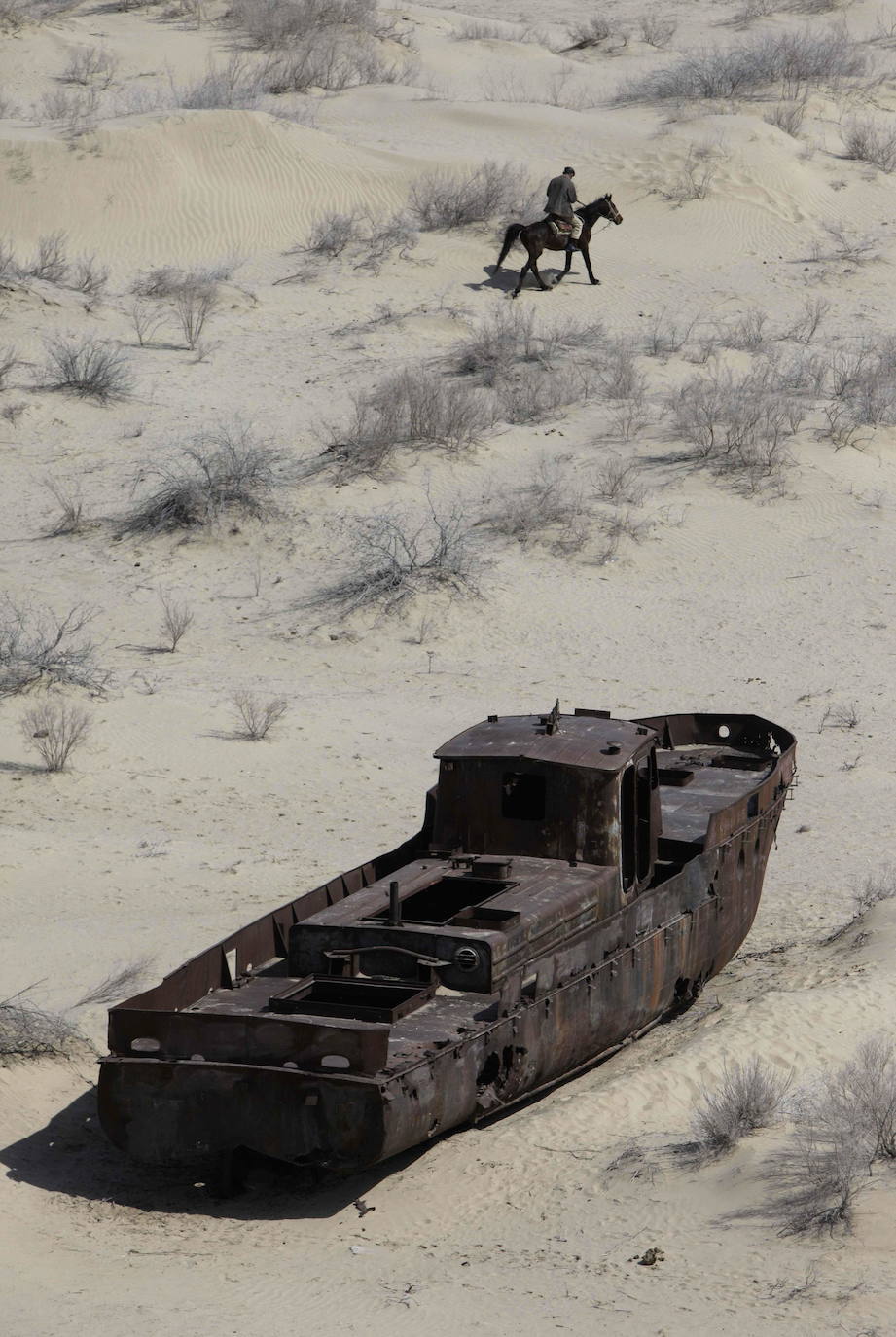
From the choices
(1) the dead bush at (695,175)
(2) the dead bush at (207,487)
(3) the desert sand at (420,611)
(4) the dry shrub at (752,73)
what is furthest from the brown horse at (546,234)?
(4) the dry shrub at (752,73)

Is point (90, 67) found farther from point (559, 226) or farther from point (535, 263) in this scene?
point (559, 226)

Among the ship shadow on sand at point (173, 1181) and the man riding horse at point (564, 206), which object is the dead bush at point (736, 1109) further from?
the man riding horse at point (564, 206)

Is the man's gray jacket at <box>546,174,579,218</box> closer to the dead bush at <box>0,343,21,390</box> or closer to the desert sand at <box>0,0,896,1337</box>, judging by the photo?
the desert sand at <box>0,0,896,1337</box>

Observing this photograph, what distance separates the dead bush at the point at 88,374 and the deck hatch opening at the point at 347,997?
14.9 metres

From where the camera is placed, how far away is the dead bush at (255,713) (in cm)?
1395

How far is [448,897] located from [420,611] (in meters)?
8.30

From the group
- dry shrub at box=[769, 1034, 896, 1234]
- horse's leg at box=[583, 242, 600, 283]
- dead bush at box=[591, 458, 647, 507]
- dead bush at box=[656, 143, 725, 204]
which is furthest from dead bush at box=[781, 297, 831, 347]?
dry shrub at box=[769, 1034, 896, 1234]

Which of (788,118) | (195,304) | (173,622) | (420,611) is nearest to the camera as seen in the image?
(173,622)

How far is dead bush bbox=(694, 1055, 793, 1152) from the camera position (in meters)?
7.10

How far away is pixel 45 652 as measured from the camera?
14484 millimetres

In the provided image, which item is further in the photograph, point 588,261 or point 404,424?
point 588,261

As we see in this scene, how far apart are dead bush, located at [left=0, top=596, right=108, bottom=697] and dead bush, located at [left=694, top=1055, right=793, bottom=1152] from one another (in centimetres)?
831

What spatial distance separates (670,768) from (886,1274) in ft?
18.4

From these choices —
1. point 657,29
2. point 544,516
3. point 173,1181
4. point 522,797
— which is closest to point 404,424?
point 544,516
